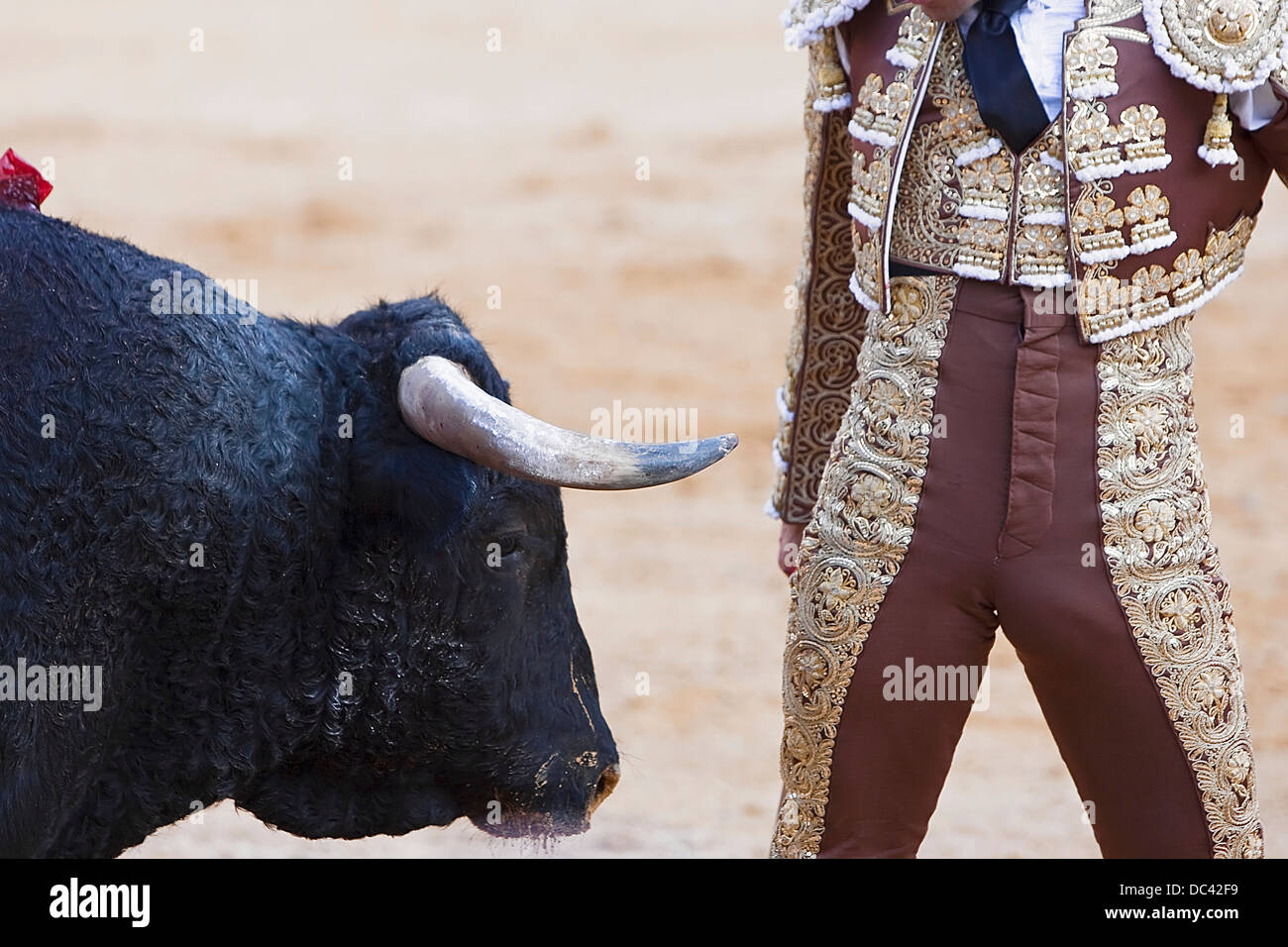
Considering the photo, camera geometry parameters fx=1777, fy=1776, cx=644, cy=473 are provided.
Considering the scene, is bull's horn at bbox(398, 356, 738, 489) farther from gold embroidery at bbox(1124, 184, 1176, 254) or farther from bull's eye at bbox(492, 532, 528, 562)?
gold embroidery at bbox(1124, 184, 1176, 254)

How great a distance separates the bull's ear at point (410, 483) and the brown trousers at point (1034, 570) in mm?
578

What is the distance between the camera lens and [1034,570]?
262 centimetres

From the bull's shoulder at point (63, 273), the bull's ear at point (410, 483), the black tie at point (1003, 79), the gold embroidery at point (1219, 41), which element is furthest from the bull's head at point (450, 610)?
the gold embroidery at point (1219, 41)

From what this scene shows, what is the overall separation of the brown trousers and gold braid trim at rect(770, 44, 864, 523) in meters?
0.31

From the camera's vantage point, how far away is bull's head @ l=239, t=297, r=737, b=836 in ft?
8.87

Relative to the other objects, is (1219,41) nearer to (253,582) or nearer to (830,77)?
(830,77)

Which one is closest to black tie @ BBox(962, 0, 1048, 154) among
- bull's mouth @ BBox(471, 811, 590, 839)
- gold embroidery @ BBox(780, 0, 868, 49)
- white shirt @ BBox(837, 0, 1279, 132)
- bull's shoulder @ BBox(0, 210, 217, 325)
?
white shirt @ BBox(837, 0, 1279, 132)

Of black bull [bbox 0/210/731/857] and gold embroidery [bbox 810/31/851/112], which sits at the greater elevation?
gold embroidery [bbox 810/31/851/112]

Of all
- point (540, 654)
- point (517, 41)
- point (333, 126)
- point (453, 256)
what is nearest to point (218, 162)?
point (333, 126)

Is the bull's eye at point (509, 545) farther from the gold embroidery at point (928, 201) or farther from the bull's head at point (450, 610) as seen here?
the gold embroidery at point (928, 201)

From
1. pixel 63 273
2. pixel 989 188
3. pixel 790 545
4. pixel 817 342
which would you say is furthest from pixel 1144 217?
pixel 63 273

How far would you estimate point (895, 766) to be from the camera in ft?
9.12

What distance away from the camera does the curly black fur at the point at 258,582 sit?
100 inches

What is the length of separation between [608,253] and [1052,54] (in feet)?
28.5
